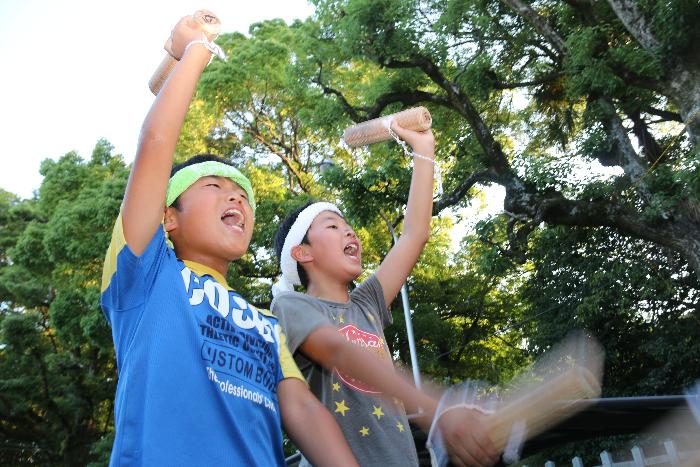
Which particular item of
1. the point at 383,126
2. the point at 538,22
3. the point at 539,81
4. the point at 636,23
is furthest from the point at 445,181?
the point at 383,126

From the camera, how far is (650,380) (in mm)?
12172

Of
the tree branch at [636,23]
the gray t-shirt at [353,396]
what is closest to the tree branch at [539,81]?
the tree branch at [636,23]

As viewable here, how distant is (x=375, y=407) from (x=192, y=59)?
3.57ft

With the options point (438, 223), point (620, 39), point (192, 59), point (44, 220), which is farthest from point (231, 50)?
point (192, 59)

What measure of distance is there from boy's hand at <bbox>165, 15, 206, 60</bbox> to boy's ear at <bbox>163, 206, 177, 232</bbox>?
0.40m

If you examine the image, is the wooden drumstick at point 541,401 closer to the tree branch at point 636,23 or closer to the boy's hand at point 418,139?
the boy's hand at point 418,139

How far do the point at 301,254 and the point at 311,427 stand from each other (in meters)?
1.02

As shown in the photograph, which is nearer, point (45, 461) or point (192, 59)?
point (192, 59)

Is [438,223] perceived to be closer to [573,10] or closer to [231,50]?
[231,50]

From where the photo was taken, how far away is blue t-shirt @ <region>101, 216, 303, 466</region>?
1271mm

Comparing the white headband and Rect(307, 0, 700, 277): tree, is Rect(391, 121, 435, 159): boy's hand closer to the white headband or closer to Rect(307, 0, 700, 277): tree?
the white headband

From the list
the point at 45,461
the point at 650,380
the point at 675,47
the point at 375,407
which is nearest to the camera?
the point at 375,407

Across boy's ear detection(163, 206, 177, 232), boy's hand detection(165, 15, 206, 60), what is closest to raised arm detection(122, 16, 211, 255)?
boy's hand detection(165, 15, 206, 60)

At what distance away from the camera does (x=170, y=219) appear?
1.77 m
